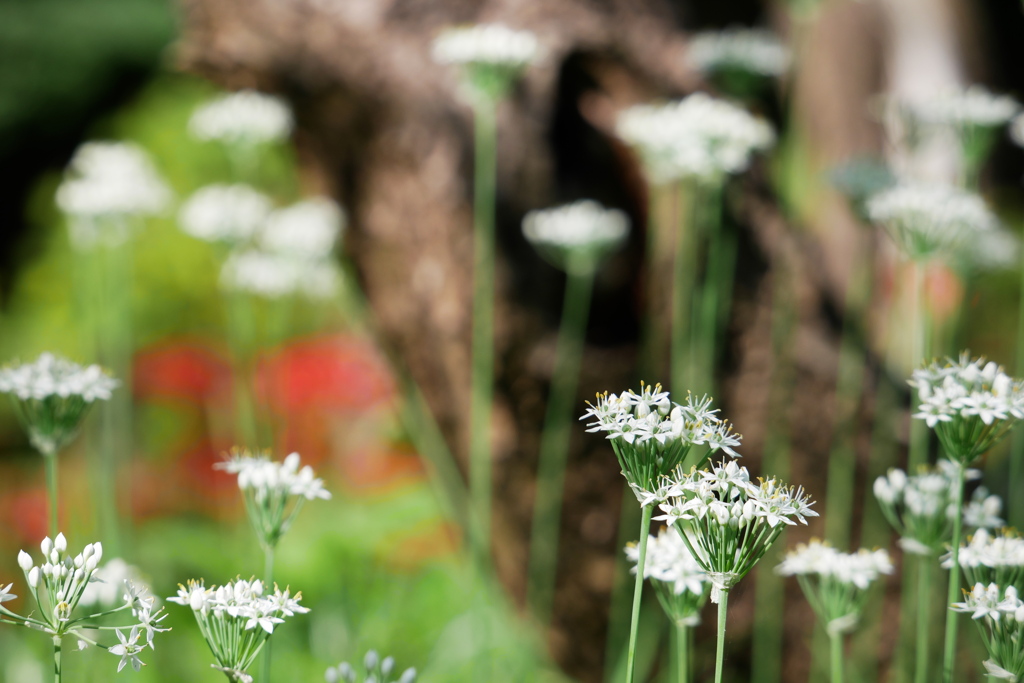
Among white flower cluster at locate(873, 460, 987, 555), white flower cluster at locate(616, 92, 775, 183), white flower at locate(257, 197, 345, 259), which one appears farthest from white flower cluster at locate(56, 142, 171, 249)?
white flower cluster at locate(873, 460, 987, 555)

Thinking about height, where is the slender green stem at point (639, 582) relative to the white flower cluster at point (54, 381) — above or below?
below

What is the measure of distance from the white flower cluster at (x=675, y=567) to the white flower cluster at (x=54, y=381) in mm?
1038

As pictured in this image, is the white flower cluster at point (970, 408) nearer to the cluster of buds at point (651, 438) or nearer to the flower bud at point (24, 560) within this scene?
the cluster of buds at point (651, 438)

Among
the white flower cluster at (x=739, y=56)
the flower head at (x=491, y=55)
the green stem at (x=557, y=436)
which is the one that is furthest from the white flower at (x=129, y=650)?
the white flower cluster at (x=739, y=56)

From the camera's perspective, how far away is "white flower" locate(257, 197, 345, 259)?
10.8 ft

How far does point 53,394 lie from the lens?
4.84 ft

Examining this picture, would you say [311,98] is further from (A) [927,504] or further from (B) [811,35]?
(B) [811,35]

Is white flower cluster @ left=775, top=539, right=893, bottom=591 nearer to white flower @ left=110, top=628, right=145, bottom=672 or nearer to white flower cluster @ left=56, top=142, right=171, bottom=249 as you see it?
white flower @ left=110, top=628, right=145, bottom=672

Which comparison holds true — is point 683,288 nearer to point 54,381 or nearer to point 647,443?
point 647,443

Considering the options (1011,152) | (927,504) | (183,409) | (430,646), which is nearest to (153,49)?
(183,409)

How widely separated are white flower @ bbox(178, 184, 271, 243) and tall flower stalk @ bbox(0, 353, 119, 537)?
1.70m

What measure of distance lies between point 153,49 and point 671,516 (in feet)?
25.9

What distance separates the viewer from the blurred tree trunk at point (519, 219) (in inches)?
119

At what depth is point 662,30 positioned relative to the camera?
3330 millimetres
